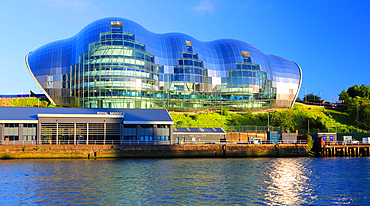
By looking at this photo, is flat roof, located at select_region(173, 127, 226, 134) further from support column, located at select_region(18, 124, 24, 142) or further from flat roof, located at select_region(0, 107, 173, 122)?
support column, located at select_region(18, 124, 24, 142)

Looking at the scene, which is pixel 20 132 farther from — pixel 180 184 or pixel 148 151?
pixel 180 184

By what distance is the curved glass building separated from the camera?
12044 cm

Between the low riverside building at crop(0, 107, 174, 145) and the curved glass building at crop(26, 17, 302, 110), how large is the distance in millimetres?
37944

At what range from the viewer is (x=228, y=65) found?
458 ft

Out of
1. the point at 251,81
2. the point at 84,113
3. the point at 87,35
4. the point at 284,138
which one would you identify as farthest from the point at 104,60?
the point at 284,138

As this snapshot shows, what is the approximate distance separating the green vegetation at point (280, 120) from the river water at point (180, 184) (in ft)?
176

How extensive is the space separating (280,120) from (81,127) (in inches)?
2592

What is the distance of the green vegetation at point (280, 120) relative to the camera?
116 metres

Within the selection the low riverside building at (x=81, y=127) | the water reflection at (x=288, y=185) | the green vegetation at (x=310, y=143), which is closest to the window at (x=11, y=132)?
the low riverside building at (x=81, y=127)

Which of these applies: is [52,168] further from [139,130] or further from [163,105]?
[163,105]

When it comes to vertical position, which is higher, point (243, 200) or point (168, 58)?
point (168, 58)

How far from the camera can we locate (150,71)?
4948 inches

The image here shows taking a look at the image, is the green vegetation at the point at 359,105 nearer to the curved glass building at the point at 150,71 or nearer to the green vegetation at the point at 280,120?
the green vegetation at the point at 280,120

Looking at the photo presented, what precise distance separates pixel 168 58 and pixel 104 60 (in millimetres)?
24066
